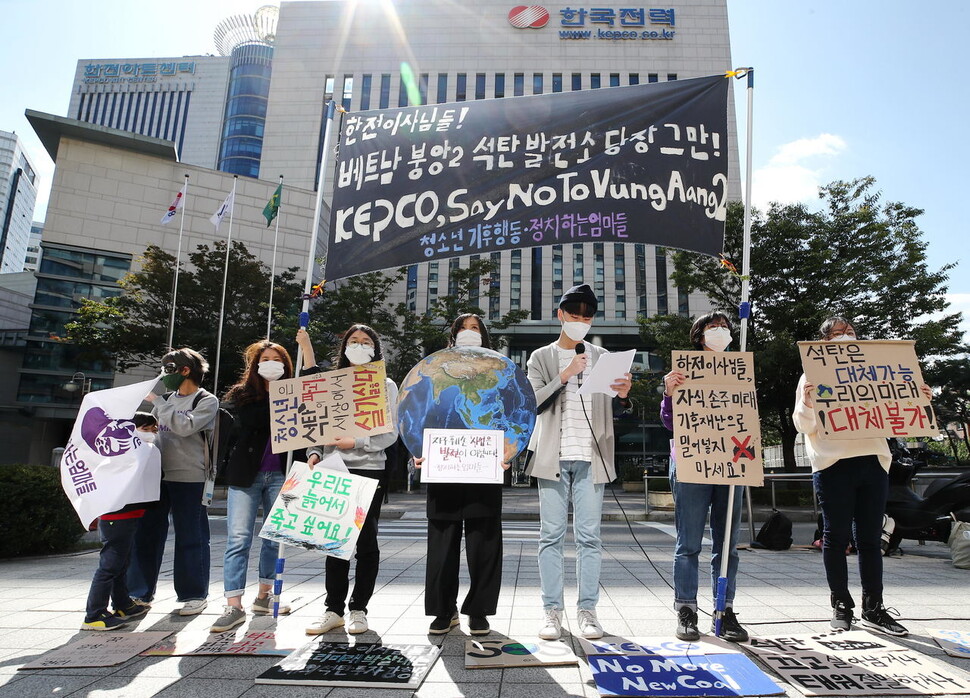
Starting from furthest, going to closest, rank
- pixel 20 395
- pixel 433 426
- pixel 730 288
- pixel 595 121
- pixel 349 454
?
pixel 20 395, pixel 730 288, pixel 595 121, pixel 349 454, pixel 433 426

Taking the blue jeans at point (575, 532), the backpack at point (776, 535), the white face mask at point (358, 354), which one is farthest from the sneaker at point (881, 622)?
the backpack at point (776, 535)

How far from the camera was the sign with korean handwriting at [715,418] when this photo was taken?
12.0ft

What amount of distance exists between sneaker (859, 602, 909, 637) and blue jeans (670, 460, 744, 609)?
0.92 metres

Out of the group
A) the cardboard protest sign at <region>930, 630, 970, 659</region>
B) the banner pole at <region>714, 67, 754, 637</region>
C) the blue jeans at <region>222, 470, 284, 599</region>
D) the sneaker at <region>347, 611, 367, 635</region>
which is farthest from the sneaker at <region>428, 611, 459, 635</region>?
the cardboard protest sign at <region>930, 630, 970, 659</region>

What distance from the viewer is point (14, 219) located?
9194cm

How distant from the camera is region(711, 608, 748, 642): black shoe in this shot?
347 cm

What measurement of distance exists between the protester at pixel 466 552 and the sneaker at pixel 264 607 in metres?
1.34

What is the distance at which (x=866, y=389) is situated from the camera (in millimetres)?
3918

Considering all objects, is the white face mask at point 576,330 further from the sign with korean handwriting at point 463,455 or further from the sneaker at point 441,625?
the sneaker at point 441,625

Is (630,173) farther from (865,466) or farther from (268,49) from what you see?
(268,49)

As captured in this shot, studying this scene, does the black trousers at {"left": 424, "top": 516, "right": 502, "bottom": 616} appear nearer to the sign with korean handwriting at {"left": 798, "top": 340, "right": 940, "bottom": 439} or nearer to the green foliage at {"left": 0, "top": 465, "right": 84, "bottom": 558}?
the sign with korean handwriting at {"left": 798, "top": 340, "right": 940, "bottom": 439}

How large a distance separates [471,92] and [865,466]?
151ft

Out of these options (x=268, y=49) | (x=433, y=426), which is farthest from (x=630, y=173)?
(x=268, y=49)

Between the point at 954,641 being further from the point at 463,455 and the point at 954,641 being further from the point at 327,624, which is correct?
the point at 327,624
